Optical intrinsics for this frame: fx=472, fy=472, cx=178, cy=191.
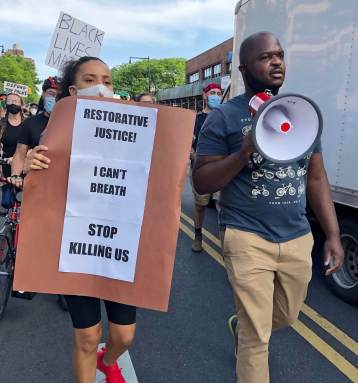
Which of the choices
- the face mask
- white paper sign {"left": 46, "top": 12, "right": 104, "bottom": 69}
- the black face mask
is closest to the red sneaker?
the face mask

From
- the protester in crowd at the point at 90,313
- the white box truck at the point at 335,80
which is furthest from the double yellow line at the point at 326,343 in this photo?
the protester in crowd at the point at 90,313

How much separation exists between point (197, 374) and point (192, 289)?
1.51m

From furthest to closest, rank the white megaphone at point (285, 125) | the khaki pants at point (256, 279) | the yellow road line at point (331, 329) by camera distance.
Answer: the yellow road line at point (331, 329), the khaki pants at point (256, 279), the white megaphone at point (285, 125)

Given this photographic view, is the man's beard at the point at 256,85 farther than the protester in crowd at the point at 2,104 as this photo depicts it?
No

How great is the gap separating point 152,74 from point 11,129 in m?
82.9

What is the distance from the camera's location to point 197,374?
3.04 m

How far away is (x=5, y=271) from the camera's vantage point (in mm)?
4023

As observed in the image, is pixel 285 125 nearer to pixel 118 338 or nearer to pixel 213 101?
pixel 118 338

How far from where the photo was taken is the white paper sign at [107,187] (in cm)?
213

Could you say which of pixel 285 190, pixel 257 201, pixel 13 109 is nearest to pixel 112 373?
pixel 257 201

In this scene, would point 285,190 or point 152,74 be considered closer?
point 285,190

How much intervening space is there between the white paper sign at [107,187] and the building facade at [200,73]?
120 feet

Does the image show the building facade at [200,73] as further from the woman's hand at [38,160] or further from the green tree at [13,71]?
the woman's hand at [38,160]

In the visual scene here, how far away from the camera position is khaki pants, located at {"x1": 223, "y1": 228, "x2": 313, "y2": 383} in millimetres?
2381
